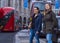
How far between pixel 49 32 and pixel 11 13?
23.7 m

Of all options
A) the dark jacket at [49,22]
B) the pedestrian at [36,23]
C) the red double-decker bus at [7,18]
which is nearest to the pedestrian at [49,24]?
the dark jacket at [49,22]

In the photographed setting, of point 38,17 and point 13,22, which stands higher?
point 38,17

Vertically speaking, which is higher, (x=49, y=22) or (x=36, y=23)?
(x=49, y=22)

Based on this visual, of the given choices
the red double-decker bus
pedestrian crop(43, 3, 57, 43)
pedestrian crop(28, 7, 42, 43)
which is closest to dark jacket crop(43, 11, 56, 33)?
pedestrian crop(43, 3, 57, 43)

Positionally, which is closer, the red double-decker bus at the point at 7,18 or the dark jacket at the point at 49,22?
the dark jacket at the point at 49,22

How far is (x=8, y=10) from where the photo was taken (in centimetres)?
3447

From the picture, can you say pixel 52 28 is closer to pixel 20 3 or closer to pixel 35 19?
pixel 35 19

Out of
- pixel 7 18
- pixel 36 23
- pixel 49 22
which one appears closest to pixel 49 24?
pixel 49 22

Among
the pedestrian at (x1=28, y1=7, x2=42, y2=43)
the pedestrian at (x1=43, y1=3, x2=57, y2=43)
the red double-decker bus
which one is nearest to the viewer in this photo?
the pedestrian at (x1=43, y1=3, x2=57, y2=43)

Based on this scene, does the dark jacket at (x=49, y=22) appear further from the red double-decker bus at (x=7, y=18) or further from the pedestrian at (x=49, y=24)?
the red double-decker bus at (x=7, y=18)

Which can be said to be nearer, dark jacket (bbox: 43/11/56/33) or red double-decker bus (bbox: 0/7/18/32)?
dark jacket (bbox: 43/11/56/33)

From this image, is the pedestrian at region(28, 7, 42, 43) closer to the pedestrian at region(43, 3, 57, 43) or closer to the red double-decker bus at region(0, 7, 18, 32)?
the pedestrian at region(43, 3, 57, 43)

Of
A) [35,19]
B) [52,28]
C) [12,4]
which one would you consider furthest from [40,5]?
[12,4]

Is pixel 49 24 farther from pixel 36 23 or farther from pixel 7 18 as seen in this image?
pixel 7 18
